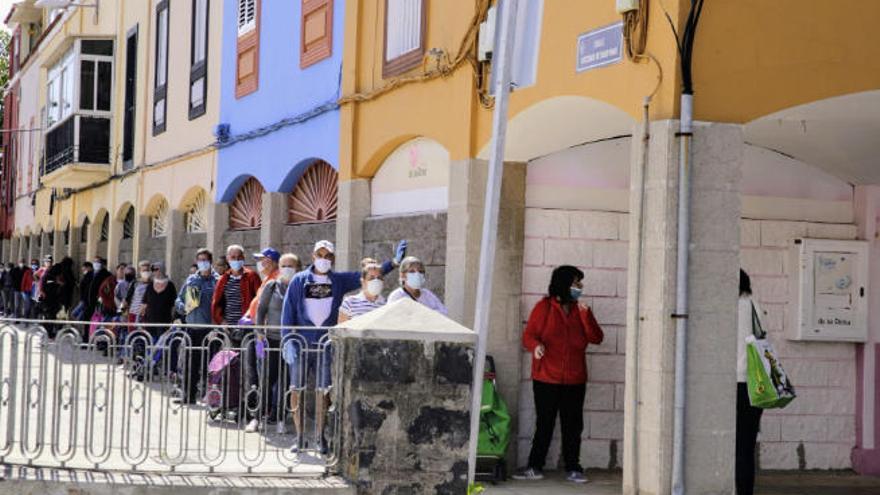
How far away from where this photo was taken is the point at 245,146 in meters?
19.3

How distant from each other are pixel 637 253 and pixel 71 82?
75.0 ft

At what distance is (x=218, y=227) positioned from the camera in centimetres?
2070

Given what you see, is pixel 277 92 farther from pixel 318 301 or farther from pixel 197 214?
pixel 318 301

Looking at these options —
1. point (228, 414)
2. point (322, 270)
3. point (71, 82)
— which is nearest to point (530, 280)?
point (322, 270)

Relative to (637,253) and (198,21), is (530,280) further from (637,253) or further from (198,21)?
(198,21)

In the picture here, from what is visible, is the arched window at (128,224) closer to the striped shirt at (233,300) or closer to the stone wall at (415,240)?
the striped shirt at (233,300)

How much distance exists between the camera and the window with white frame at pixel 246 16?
19109mm

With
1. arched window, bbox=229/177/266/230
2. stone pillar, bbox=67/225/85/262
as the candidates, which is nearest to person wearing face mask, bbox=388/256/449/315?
arched window, bbox=229/177/266/230

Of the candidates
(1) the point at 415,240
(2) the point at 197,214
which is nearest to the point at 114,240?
(2) the point at 197,214

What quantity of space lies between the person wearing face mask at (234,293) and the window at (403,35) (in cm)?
258

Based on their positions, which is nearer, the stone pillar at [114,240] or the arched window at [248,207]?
the arched window at [248,207]

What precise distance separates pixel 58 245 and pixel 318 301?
25076mm

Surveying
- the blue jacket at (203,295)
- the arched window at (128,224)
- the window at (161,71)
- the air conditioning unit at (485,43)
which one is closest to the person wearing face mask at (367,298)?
the air conditioning unit at (485,43)

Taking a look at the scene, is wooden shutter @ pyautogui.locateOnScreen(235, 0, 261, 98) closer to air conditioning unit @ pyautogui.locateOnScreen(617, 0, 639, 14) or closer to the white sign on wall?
the white sign on wall
